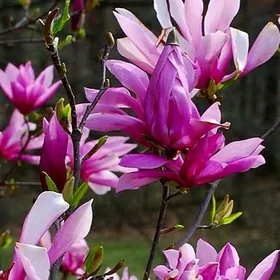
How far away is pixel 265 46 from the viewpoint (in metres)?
0.67

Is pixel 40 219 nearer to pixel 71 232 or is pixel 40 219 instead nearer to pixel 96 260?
pixel 71 232

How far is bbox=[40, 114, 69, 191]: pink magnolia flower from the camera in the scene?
0.60m

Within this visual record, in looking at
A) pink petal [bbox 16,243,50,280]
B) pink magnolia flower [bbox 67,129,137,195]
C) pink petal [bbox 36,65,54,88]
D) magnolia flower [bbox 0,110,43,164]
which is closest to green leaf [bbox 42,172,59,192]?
pink petal [bbox 16,243,50,280]

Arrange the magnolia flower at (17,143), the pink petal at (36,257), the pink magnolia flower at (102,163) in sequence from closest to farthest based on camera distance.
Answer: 1. the pink petal at (36,257)
2. the pink magnolia flower at (102,163)
3. the magnolia flower at (17,143)

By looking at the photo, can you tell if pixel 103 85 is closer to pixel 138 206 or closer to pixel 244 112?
pixel 244 112

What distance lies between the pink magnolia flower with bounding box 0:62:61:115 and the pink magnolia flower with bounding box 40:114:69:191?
618 mm

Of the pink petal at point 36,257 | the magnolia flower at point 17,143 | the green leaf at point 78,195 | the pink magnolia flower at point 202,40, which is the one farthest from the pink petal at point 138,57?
the magnolia flower at point 17,143

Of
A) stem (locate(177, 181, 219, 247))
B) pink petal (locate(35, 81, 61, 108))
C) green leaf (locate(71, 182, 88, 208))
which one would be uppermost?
green leaf (locate(71, 182, 88, 208))

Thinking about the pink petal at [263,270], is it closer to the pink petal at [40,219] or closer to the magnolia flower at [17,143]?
the pink petal at [40,219]

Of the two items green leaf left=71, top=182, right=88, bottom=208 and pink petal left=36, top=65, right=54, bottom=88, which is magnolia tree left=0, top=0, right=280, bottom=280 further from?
pink petal left=36, top=65, right=54, bottom=88

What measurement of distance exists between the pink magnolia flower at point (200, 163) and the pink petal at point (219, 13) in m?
0.11

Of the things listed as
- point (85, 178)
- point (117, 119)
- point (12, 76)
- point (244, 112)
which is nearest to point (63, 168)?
point (117, 119)

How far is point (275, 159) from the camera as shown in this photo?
5.24 metres

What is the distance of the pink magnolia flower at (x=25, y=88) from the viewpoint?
123cm
